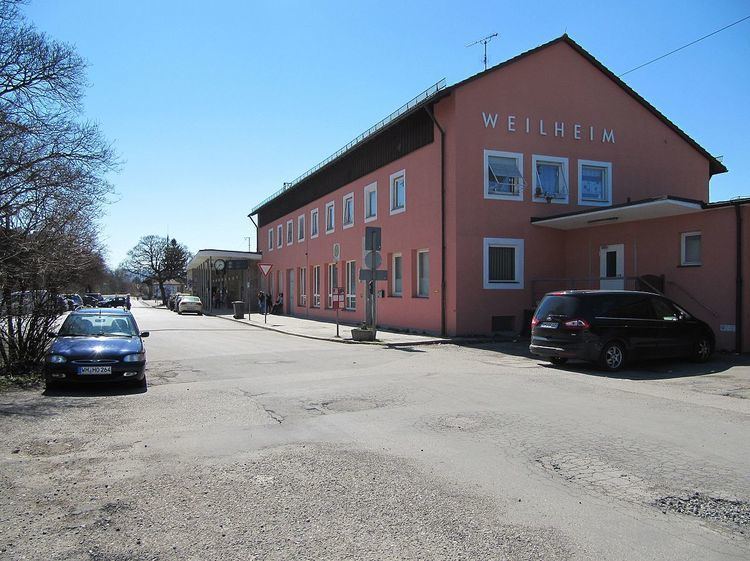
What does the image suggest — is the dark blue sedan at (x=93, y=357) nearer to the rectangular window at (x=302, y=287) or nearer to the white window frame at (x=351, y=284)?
the white window frame at (x=351, y=284)

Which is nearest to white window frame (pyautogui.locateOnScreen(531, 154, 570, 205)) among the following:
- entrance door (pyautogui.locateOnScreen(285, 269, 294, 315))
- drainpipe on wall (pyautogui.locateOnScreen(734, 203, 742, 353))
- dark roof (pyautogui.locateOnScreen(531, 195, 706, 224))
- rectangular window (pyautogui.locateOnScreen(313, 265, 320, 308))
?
dark roof (pyautogui.locateOnScreen(531, 195, 706, 224))

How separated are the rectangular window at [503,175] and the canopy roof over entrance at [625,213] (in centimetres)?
128

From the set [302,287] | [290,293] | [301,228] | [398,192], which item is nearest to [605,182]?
[398,192]

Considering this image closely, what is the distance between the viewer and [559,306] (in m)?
12.7

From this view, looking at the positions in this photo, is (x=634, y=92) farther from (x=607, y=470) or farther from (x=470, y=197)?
(x=607, y=470)

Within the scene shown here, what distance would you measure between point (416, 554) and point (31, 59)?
1165 centimetres

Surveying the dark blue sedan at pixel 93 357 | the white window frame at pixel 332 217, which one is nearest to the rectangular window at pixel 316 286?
the white window frame at pixel 332 217

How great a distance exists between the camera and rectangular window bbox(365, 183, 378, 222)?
25647 millimetres

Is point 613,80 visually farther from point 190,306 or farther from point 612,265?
point 190,306

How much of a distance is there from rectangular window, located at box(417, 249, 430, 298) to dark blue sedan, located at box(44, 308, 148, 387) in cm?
1226

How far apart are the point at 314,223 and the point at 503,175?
17073mm

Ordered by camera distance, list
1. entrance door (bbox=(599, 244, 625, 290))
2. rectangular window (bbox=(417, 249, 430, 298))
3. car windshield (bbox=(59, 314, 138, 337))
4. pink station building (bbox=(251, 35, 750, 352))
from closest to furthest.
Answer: car windshield (bbox=(59, 314, 138, 337))
pink station building (bbox=(251, 35, 750, 352))
entrance door (bbox=(599, 244, 625, 290))
rectangular window (bbox=(417, 249, 430, 298))

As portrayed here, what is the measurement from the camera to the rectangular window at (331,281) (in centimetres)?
3077

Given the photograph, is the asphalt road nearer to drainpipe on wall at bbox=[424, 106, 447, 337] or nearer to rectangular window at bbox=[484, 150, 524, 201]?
drainpipe on wall at bbox=[424, 106, 447, 337]
